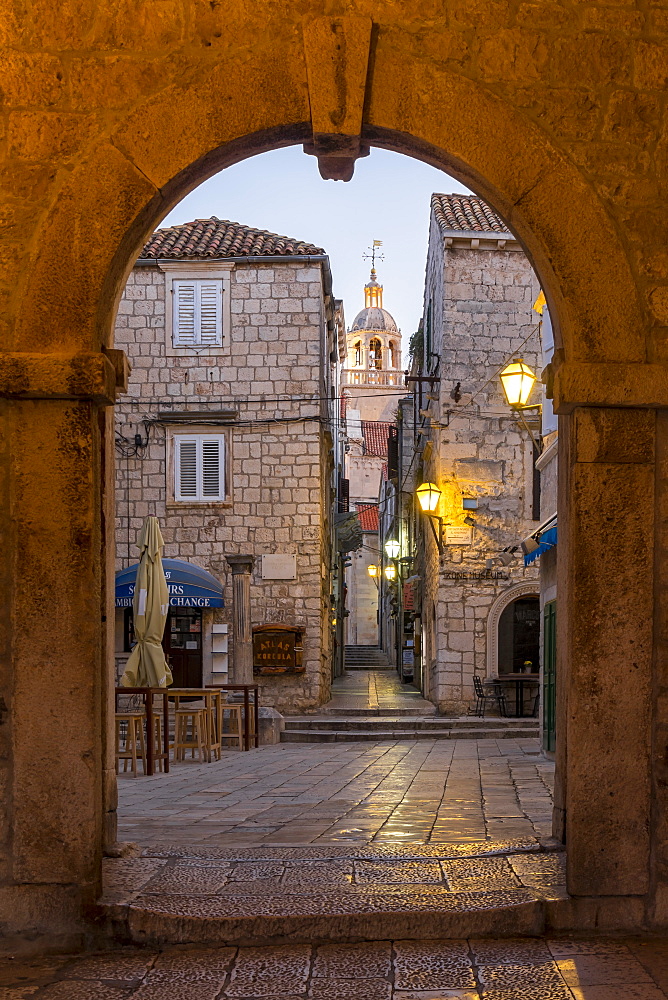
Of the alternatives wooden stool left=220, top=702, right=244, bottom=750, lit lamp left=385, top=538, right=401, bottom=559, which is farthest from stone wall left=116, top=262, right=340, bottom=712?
lit lamp left=385, top=538, right=401, bottom=559

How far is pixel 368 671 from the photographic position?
35938 mm

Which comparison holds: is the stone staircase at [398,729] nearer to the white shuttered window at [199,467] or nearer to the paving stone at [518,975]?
the white shuttered window at [199,467]

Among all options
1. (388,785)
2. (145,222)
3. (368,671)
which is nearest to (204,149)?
(145,222)

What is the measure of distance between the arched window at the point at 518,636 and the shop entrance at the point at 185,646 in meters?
5.36

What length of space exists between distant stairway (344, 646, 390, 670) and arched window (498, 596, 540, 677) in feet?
58.8

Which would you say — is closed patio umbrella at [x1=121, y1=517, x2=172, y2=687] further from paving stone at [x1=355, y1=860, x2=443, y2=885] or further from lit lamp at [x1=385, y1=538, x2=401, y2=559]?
lit lamp at [x1=385, y1=538, x2=401, y2=559]

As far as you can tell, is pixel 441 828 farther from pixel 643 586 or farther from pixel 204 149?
pixel 204 149


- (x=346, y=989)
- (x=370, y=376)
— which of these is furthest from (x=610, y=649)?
(x=370, y=376)

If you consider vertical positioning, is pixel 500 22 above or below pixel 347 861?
above

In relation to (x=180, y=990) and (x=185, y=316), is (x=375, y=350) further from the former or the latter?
(x=180, y=990)

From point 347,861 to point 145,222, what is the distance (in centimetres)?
284

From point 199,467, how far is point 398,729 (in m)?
6.14

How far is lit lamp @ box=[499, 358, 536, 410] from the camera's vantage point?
11.5m

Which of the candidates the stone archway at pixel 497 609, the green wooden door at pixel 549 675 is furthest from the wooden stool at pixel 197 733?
the stone archway at pixel 497 609
